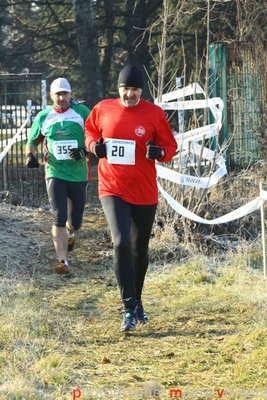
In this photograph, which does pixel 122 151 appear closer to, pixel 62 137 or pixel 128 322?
pixel 128 322

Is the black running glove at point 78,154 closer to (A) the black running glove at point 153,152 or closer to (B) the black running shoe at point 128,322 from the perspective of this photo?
(A) the black running glove at point 153,152

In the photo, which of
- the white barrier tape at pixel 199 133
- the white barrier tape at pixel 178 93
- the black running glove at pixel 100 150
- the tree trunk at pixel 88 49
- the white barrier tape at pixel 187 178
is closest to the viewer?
the black running glove at pixel 100 150

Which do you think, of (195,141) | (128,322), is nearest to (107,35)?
(195,141)

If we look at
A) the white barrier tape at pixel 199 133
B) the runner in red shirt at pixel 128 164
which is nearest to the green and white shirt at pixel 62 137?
the white barrier tape at pixel 199 133

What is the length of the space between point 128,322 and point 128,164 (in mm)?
1175

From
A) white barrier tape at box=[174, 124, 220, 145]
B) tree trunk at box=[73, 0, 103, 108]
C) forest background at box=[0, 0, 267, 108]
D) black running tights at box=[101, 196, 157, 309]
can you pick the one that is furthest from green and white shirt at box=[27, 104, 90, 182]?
tree trunk at box=[73, 0, 103, 108]

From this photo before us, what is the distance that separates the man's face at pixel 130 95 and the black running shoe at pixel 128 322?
1.55 meters

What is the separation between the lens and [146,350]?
246 inches

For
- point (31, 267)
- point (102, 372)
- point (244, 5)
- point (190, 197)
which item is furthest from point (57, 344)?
point (244, 5)

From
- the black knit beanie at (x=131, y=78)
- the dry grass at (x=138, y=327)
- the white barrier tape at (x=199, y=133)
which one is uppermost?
the black knit beanie at (x=131, y=78)

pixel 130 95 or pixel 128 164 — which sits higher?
pixel 130 95

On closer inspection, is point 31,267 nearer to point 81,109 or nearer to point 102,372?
point 81,109

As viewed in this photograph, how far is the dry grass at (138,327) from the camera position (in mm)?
5359

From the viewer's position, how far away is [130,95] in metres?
6.73
